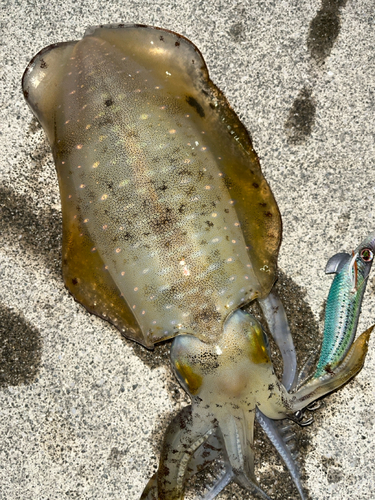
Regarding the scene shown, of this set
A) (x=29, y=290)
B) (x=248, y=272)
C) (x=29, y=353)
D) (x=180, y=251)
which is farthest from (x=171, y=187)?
(x=29, y=353)

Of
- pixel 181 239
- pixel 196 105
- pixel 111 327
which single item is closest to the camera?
pixel 181 239

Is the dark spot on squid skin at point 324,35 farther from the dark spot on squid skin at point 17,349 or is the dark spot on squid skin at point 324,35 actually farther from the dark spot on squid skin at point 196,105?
the dark spot on squid skin at point 17,349

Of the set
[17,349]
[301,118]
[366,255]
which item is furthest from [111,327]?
[301,118]

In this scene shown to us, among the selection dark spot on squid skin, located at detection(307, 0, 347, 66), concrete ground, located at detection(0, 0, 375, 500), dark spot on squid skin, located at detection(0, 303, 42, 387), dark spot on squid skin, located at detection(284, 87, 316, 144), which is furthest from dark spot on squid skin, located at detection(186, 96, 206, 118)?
dark spot on squid skin, located at detection(0, 303, 42, 387)

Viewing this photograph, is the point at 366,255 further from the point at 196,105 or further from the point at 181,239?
the point at 196,105

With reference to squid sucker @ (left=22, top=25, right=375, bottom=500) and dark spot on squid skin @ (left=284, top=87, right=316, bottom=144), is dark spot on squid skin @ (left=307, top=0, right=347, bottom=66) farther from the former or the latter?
squid sucker @ (left=22, top=25, right=375, bottom=500)

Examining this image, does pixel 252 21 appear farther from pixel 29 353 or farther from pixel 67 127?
pixel 29 353
